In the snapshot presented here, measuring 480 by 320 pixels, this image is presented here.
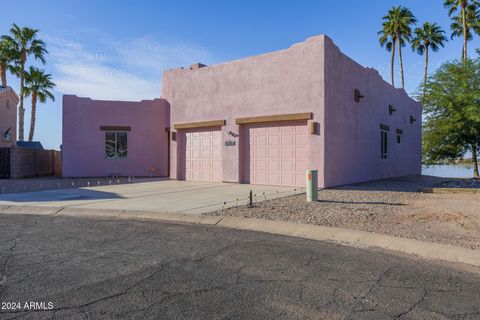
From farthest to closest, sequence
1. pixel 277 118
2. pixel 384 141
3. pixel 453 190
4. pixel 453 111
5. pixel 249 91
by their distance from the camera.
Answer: pixel 453 111 < pixel 384 141 < pixel 249 91 < pixel 277 118 < pixel 453 190

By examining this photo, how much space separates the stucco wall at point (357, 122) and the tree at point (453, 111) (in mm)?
2310

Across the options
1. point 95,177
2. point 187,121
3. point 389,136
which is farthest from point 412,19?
point 95,177

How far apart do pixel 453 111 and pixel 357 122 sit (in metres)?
9.78

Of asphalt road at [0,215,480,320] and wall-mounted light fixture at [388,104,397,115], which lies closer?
asphalt road at [0,215,480,320]

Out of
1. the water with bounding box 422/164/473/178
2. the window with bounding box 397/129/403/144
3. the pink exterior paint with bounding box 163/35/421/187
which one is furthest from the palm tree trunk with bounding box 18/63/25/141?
the water with bounding box 422/164/473/178

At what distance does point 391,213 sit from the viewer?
327 inches

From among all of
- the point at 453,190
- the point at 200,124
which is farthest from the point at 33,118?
the point at 453,190

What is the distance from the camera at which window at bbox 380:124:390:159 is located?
1934 centimetres

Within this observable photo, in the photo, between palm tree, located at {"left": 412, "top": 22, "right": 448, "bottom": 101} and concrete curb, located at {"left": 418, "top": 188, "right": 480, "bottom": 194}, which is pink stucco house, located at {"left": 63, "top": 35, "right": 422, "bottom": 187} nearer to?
Result: concrete curb, located at {"left": 418, "top": 188, "right": 480, "bottom": 194}

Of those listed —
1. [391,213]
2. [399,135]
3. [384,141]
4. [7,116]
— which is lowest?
[391,213]

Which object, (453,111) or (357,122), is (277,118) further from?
(453,111)

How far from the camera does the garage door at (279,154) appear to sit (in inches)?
558

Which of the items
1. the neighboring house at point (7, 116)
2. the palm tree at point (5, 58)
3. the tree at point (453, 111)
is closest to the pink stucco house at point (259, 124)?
the tree at point (453, 111)

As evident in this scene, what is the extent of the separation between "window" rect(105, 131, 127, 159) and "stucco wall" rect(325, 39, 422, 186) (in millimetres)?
12341
